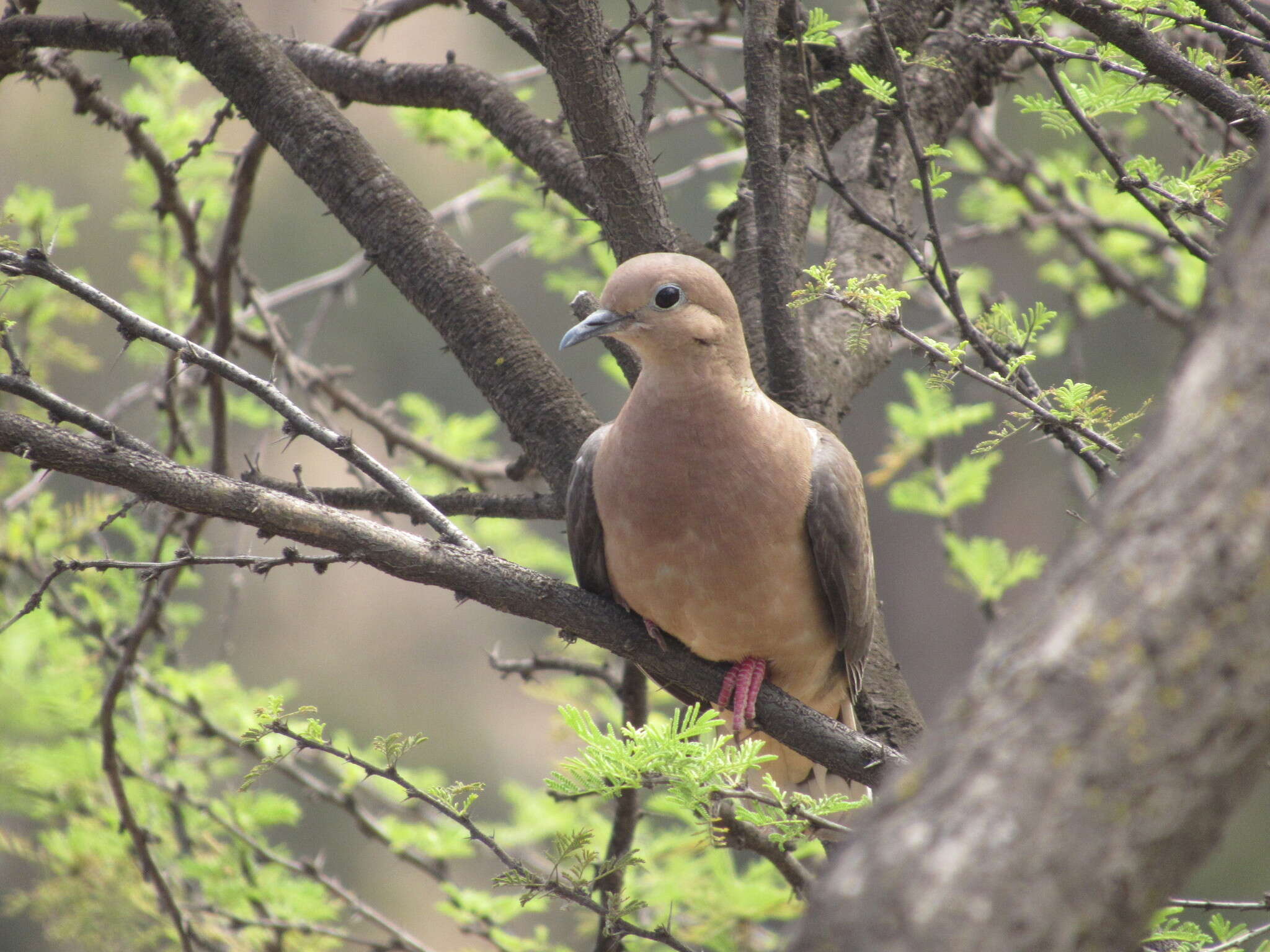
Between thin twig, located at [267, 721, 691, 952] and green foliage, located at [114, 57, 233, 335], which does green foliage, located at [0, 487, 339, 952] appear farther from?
thin twig, located at [267, 721, 691, 952]

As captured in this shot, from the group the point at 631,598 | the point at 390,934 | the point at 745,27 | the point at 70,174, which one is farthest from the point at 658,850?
the point at 70,174

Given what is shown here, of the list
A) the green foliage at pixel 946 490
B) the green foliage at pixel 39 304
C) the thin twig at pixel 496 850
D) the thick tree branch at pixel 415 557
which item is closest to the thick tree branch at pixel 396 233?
the thick tree branch at pixel 415 557

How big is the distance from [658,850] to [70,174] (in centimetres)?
917

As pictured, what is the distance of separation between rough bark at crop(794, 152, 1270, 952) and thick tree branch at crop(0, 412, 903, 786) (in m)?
1.33

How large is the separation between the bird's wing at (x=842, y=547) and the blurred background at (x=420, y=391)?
656 cm

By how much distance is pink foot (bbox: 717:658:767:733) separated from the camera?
277 centimetres

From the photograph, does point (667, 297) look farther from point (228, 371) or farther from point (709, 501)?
point (228, 371)

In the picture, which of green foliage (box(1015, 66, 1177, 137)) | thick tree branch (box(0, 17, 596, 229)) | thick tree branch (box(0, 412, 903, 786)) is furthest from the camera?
thick tree branch (box(0, 17, 596, 229))

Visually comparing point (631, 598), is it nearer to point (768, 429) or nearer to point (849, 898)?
point (768, 429)

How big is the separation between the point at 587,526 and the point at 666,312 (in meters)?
0.63

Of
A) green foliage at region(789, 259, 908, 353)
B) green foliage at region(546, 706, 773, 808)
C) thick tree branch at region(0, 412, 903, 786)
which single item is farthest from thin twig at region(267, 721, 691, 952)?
green foliage at region(789, 259, 908, 353)

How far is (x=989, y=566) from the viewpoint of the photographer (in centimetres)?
438

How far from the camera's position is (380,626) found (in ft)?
34.5

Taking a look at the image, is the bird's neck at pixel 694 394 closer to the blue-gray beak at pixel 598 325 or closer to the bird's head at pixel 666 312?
the bird's head at pixel 666 312
